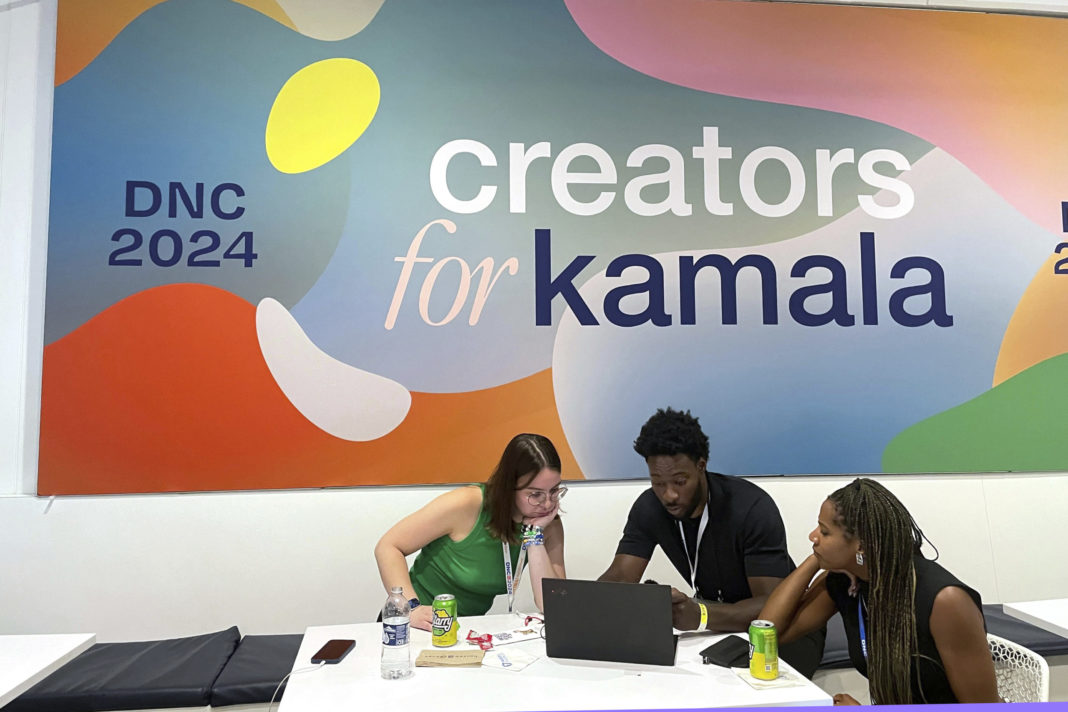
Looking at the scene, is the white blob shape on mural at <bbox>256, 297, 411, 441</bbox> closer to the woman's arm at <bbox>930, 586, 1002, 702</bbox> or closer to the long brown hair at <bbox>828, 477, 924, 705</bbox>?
the long brown hair at <bbox>828, 477, 924, 705</bbox>

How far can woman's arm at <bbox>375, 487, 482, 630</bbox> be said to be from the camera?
285 cm

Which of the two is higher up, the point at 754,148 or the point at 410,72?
the point at 410,72

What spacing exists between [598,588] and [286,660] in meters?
1.52

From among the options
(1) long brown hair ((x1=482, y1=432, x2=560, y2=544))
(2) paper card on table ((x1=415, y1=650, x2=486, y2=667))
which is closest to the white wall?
(1) long brown hair ((x1=482, y1=432, x2=560, y2=544))

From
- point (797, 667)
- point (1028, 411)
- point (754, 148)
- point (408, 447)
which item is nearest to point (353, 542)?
point (408, 447)

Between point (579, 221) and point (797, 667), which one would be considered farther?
point (579, 221)

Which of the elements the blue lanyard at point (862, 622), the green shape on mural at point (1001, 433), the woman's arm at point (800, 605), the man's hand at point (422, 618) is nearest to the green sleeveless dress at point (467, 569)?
the man's hand at point (422, 618)

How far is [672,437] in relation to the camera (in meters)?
3.27

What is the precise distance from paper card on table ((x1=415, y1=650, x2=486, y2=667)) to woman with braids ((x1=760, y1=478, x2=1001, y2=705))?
1.01 m

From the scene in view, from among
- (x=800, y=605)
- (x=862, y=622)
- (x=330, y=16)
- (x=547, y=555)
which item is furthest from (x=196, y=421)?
(x=862, y=622)

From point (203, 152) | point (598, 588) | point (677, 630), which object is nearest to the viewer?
point (598, 588)

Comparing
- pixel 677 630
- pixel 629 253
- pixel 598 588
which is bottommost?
pixel 677 630

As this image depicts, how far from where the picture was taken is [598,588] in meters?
2.22

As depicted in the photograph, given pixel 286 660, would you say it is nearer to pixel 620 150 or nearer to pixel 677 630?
pixel 677 630
